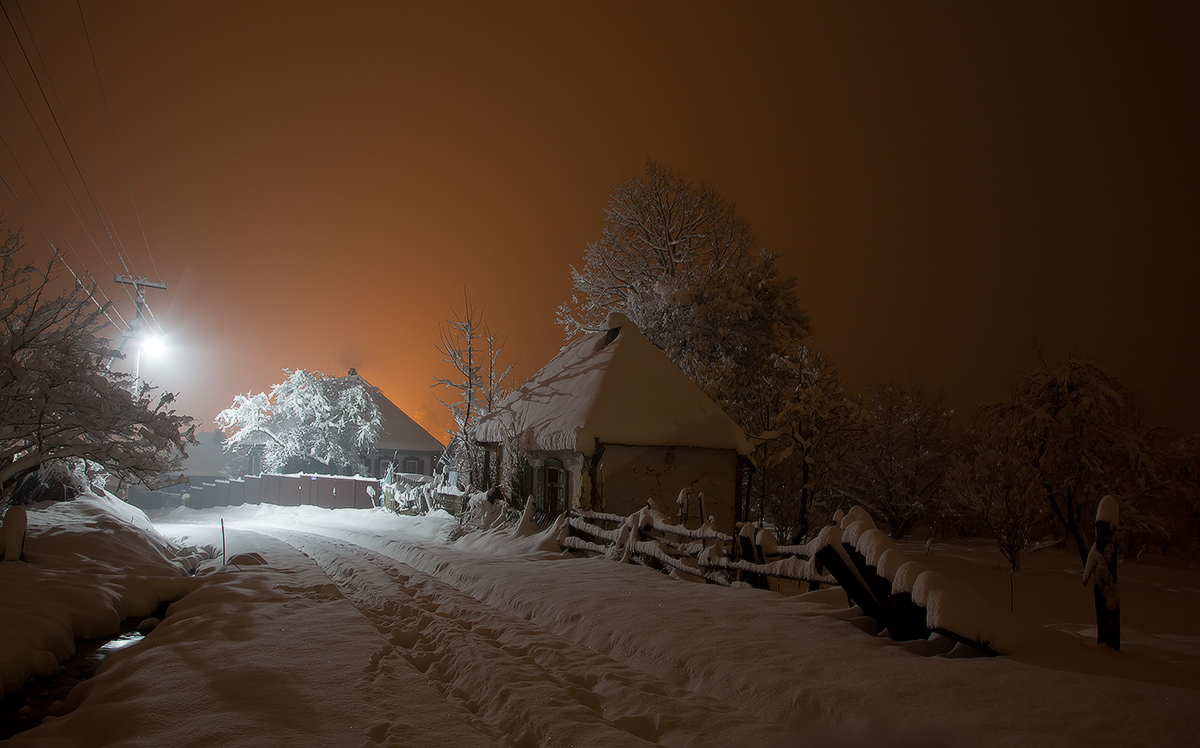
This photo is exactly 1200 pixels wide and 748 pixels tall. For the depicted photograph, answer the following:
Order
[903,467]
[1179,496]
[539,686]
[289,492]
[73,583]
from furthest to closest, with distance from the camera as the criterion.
Result: [289,492] → [903,467] → [1179,496] → [73,583] → [539,686]

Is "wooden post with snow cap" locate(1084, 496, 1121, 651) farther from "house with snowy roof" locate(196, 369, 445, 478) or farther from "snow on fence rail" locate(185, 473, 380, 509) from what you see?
"house with snowy roof" locate(196, 369, 445, 478)

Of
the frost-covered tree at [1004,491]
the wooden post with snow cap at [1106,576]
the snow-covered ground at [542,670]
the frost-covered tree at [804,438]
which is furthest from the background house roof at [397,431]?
the wooden post with snow cap at [1106,576]

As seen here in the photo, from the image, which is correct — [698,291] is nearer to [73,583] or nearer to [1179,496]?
[73,583]

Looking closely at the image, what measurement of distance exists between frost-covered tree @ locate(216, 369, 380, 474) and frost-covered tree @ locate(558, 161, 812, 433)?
56.2 feet

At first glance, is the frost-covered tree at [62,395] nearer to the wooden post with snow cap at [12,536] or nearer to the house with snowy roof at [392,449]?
the wooden post with snow cap at [12,536]

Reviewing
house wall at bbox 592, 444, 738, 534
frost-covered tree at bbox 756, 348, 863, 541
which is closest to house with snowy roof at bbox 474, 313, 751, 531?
house wall at bbox 592, 444, 738, 534

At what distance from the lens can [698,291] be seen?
25.6m

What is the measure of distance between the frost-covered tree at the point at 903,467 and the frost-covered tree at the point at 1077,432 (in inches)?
534

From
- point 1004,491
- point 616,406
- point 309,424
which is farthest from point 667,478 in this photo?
point 309,424

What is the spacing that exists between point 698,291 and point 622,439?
440 inches

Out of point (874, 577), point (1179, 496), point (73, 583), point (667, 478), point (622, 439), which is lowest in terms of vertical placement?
point (73, 583)

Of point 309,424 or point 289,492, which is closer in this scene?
point 289,492

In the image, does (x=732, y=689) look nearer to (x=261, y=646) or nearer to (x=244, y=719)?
(x=244, y=719)

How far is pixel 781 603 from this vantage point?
24.0 ft
